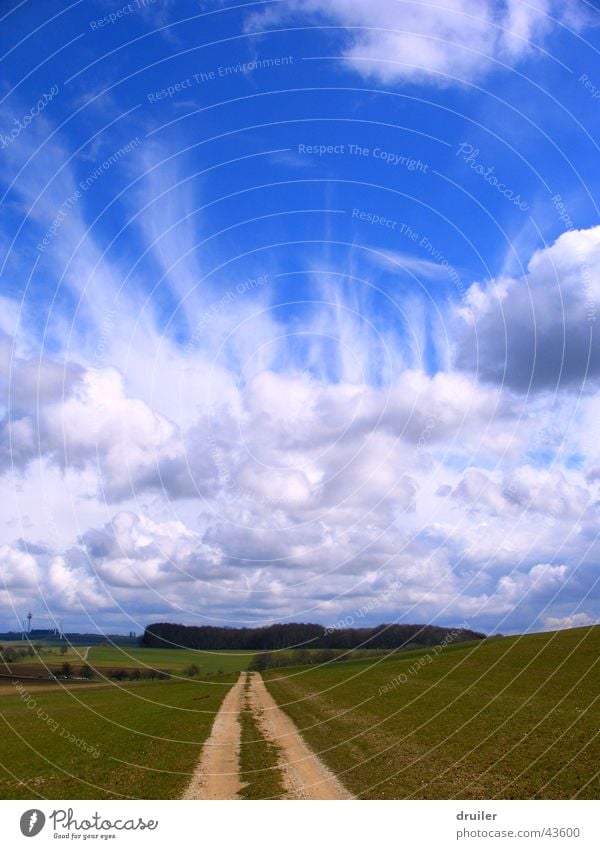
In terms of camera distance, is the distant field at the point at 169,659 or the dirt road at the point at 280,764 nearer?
the dirt road at the point at 280,764

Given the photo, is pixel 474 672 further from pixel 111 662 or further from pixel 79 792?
pixel 111 662

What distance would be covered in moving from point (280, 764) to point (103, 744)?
61.8 feet

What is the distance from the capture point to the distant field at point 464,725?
106 feet

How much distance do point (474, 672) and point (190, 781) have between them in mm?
64598

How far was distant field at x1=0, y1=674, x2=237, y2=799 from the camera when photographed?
32.5 m

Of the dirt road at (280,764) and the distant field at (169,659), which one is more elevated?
the dirt road at (280,764)
